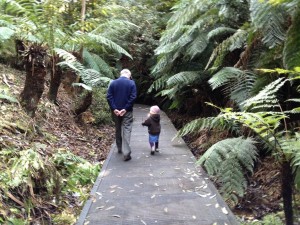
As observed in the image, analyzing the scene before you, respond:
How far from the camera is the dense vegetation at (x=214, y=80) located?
305 cm

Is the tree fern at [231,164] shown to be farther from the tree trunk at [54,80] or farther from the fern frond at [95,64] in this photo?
the fern frond at [95,64]

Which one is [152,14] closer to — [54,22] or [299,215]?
[54,22]

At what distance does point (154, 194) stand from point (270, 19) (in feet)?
7.89

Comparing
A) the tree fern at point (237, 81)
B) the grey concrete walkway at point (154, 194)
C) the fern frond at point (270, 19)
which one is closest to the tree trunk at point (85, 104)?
the grey concrete walkway at point (154, 194)

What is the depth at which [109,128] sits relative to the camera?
909 centimetres

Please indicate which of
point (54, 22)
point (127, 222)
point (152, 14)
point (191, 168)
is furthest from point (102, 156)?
point (152, 14)

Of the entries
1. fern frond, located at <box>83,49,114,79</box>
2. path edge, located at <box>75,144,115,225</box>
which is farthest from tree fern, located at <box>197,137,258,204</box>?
fern frond, located at <box>83,49,114,79</box>

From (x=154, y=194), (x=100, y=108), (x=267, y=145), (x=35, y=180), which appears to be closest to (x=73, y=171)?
(x=35, y=180)

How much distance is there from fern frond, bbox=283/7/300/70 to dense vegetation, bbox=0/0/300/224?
0.4 inches

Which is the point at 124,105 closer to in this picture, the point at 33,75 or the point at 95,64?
the point at 33,75

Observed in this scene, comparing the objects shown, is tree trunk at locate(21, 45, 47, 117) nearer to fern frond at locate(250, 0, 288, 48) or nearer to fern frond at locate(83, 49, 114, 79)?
fern frond at locate(250, 0, 288, 48)

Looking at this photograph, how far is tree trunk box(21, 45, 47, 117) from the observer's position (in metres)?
5.57

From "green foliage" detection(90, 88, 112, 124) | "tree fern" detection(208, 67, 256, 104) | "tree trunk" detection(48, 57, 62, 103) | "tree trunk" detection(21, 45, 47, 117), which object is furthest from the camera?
"green foliage" detection(90, 88, 112, 124)

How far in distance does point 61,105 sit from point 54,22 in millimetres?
2276
